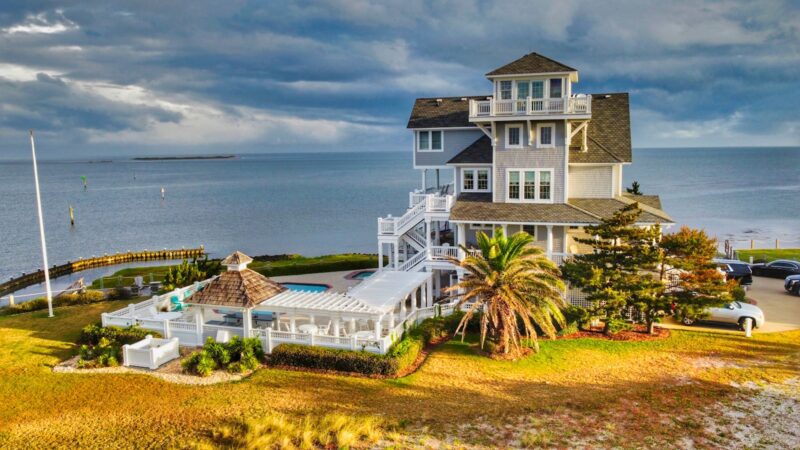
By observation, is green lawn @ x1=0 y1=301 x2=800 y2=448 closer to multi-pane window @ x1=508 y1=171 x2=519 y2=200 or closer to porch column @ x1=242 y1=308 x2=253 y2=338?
porch column @ x1=242 y1=308 x2=253 y2=338

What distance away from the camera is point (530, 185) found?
3259cm

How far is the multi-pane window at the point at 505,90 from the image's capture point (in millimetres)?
31984

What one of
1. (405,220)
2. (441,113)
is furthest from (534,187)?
(441,113)

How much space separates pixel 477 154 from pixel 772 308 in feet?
60.8

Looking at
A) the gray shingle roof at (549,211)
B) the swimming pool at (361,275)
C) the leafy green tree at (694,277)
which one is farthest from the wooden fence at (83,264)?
the leafy green tree at (694,277)

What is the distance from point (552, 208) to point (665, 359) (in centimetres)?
1028

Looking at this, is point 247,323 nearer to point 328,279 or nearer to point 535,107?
point 328,279

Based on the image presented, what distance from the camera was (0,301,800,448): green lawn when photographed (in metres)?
18.0

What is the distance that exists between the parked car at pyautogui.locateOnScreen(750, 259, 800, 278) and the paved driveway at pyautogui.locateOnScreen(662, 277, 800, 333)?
657 mm

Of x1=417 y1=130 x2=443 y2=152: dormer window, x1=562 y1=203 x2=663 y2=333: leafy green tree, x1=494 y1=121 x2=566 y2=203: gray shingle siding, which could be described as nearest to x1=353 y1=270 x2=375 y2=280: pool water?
x1=417 y1=130 x2=443 y2=152: dormer window

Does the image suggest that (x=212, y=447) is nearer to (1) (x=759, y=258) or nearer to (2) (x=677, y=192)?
(1) (x=759, y=258)

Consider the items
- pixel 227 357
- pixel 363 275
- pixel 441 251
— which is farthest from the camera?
pixel 363 275

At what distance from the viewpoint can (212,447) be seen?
17000 mm

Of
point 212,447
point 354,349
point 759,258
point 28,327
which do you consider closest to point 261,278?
point 354,349
